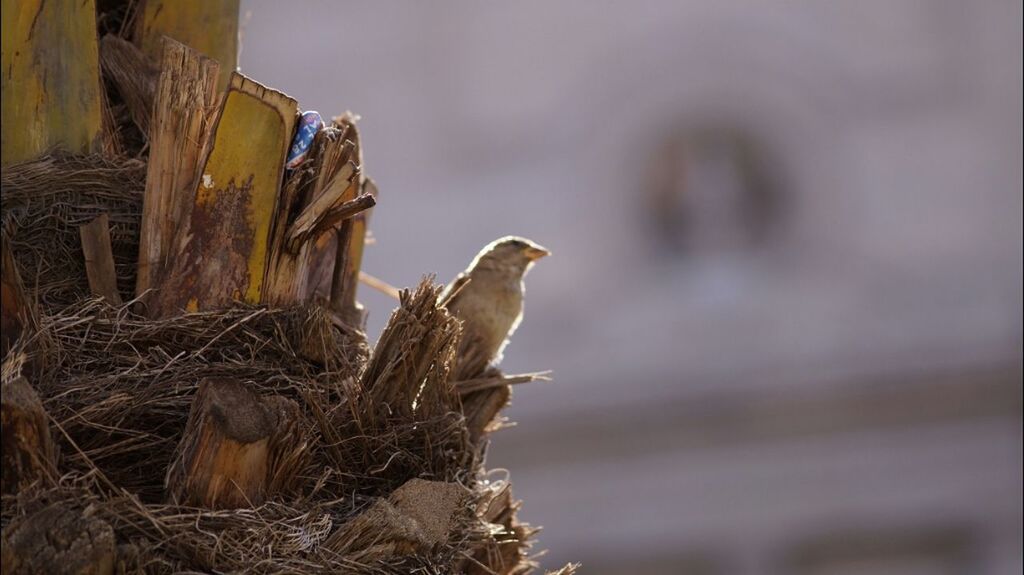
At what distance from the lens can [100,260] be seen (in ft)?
12.5

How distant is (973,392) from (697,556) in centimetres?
240

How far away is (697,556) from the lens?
14.0 meters

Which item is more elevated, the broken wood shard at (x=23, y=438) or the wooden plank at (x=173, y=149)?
the wooden plank at (x=173, y=149)

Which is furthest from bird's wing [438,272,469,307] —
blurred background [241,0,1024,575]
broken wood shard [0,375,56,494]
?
blurred background [241,0,1024,575]

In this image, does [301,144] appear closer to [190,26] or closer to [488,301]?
[190,26]

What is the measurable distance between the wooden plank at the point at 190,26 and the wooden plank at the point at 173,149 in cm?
52

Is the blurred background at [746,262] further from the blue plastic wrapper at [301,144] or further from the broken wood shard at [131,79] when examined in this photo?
the blue plastic wrapper at [301,144]

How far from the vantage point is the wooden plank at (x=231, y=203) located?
3.79 metres

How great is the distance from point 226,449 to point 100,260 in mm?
569

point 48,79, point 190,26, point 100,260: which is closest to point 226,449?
point 100,260

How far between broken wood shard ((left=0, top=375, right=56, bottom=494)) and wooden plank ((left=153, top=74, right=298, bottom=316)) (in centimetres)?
51

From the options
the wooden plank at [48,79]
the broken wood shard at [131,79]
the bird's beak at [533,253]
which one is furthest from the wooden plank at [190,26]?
the bird's beak at [533,253]

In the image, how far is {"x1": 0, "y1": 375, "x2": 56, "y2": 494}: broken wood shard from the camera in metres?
3.26

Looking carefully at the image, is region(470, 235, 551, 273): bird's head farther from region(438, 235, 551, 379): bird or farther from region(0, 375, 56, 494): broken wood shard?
region(0, 375, 56, 494): broken wood shard
